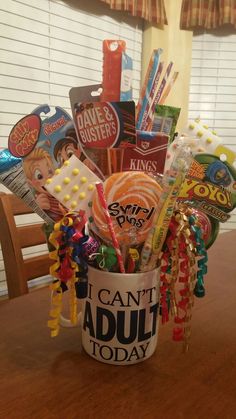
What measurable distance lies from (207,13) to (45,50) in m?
1.07

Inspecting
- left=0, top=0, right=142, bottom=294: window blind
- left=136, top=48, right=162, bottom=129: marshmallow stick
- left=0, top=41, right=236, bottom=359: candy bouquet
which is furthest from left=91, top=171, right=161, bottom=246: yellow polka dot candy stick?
left=0, top=0, right=142, bottom=294: window blind

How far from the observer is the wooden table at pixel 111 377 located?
17.2 inches

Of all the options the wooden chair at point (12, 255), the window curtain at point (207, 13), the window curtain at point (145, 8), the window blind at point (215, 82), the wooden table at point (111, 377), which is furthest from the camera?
the window blind at point (215, 82)

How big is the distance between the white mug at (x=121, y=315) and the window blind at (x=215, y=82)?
2082 millimetres

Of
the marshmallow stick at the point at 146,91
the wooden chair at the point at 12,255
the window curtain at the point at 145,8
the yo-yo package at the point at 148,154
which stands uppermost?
the window curtain at the point at 145,8

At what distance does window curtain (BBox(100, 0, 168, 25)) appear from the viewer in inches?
73.8

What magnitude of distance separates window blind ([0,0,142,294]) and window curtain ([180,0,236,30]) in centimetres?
39

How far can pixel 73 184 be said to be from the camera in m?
0.47

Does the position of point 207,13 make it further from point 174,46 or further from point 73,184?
point 73,184

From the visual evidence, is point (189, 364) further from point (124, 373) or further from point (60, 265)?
point (60, 265)

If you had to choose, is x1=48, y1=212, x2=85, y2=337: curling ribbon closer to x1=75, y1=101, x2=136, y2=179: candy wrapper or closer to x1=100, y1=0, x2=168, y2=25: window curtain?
x1=75, y1=101, x2=136, y2=179: candy wrapper

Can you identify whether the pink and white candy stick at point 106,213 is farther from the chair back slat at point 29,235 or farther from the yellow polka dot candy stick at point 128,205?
the chair back slat at point 29,235

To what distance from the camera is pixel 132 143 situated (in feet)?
1.57

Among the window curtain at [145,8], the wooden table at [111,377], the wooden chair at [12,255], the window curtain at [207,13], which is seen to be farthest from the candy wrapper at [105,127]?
the window curtain at [207,13]
